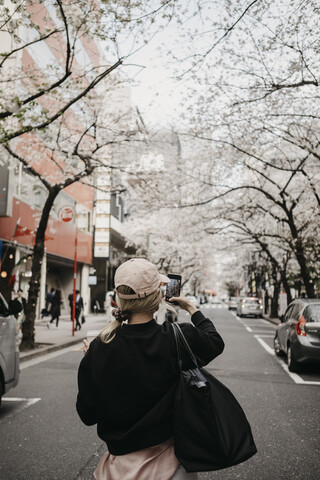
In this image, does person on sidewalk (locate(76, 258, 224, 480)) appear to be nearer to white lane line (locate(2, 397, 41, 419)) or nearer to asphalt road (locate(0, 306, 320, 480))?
asphalt road (locate(0, 306, 320, 480))

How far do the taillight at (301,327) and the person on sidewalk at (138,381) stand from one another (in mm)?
8205

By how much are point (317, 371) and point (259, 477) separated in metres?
6.92

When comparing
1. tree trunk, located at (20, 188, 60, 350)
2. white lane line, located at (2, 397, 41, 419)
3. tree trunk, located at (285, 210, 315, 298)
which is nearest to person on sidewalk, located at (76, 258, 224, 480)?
white lane line, located at (2, 397, 41, 419)

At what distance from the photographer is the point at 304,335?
32.2 ft

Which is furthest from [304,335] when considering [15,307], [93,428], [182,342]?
[182,342]

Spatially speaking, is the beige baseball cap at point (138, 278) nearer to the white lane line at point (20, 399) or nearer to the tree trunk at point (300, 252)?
the white lane line at point (20, 399)

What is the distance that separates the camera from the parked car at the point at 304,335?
9664 mm

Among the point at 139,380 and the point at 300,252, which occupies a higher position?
the point at 300,252

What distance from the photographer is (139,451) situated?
2.14m

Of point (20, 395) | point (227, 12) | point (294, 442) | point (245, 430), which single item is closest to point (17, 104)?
point (227, 12)

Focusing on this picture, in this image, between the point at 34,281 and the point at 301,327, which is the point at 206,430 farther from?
the point at 34,281

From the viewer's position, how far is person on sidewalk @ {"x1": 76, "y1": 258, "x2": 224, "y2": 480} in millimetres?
2121

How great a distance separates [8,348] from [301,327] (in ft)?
20.3

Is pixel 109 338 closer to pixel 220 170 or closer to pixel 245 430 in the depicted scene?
pixel 245 430
